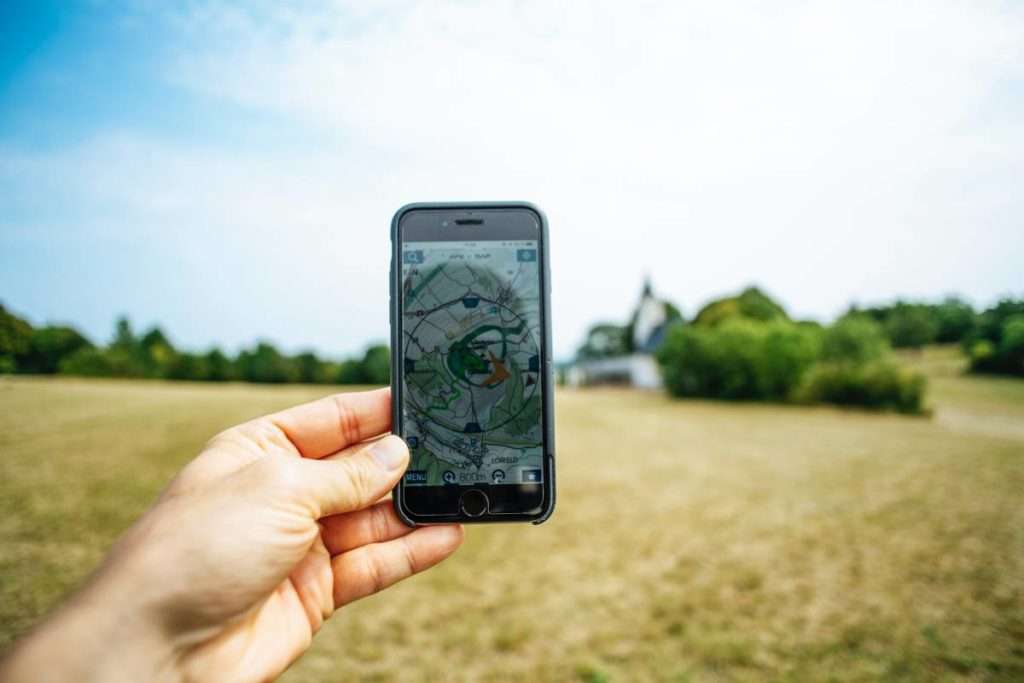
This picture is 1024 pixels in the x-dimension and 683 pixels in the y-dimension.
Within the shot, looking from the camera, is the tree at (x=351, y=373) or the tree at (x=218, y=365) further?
the tree at (x=218, y=365)

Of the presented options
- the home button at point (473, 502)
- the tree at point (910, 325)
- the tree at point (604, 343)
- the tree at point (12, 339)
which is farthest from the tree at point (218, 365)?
the tree at point (604, 343)

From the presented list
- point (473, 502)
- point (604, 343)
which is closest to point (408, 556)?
point (473, 502)

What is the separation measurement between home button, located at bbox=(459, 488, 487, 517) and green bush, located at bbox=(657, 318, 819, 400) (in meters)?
33.9

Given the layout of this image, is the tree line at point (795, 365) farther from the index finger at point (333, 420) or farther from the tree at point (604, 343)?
the index finger at point (333, 420)

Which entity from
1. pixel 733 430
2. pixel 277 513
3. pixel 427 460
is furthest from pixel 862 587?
pixel 733 430

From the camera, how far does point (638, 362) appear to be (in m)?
48.3

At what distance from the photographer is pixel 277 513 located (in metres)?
1.92

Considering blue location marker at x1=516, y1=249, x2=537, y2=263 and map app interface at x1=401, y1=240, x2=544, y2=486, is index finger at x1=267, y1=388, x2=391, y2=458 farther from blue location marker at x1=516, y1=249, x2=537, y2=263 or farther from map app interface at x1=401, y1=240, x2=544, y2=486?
blue location marker at x1=516, y1=249, x2=537, y2=263

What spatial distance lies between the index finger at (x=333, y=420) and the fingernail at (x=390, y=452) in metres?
0.31

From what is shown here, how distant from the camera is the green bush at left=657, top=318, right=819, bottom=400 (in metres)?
32.0

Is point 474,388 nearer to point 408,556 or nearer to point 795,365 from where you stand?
point 408,556

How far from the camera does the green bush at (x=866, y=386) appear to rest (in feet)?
89.7

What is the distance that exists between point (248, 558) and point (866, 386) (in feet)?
112

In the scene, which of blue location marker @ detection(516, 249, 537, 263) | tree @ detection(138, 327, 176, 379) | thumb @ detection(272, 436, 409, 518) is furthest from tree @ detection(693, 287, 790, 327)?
thumb @ detection(272, 436, 409, 518)
